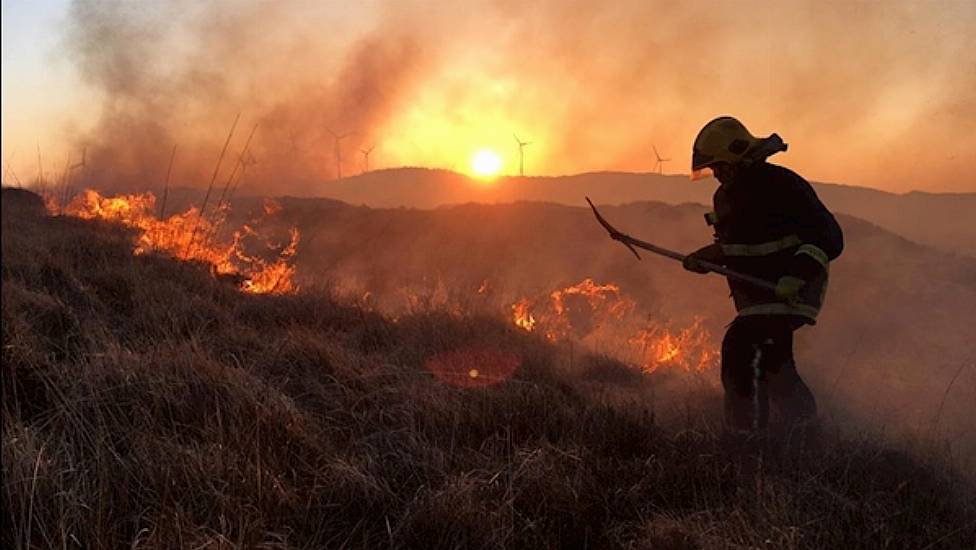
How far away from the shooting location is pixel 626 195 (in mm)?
143875

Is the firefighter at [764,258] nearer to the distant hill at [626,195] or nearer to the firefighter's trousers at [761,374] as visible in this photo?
the firefighter's trousers at [761,374]

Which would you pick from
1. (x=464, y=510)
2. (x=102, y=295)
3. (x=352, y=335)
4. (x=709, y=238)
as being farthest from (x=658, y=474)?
(x=709, y=238)

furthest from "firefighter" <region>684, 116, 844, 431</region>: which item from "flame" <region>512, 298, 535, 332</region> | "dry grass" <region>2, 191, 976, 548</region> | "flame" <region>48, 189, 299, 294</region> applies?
"flame" <region>48, 189, 299, 294</region>

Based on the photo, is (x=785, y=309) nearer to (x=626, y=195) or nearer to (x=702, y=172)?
(x=702, y=172)


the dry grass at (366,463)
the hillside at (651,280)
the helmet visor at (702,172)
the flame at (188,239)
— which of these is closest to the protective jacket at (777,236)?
the helmet visor at (702,172)

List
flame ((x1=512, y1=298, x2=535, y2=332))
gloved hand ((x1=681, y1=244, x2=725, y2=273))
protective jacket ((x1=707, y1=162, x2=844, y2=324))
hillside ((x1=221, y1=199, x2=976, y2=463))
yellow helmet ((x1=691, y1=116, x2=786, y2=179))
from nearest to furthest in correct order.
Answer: protective jacket ((x1=707, y1=162, x2=844, y2=324)) < yellow helmet ((x1=691, y1=116, x2=786, y2=179)) < gloved hand ((x1=681, y1=244, x2=725, y2=273)) < flame ((x1=512, y1=298, x2=535, y2=332)) < hillside ((x1=221, y1=199, x2=976, y2=463))

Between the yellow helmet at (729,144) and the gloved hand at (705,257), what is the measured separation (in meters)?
0.51

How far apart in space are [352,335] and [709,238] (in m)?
42.8

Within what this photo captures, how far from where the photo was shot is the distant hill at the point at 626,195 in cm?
7331

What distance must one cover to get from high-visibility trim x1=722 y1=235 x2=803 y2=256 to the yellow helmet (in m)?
0.51

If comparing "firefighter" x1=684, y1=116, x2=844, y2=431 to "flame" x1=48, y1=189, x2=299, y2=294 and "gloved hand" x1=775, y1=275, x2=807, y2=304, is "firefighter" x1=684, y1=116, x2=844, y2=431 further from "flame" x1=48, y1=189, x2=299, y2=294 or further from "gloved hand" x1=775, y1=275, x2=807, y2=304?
"flame" x1=48, y1=189, x2=299, y2=294

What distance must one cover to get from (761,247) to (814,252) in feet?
0.96

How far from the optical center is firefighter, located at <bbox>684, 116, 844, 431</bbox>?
3867 mm

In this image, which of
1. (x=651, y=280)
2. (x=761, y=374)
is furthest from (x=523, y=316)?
(x=651, y=280)
